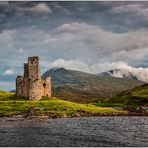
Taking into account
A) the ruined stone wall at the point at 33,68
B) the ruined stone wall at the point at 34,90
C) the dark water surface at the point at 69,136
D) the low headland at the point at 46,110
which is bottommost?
the dark water surface at the point at 69,136

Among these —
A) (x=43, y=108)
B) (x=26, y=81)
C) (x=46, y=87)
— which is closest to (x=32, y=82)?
(x=26, y=81)

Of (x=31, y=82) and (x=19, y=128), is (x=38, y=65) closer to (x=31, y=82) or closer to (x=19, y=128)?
(x=31, y=82)

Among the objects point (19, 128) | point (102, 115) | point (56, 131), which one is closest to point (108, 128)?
point (56, 131)

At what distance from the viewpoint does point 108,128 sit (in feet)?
260

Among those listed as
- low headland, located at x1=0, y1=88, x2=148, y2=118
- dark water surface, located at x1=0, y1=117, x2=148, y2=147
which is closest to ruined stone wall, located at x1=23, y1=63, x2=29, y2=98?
low headland, located at x1=0, y1=88, x2=148, y2=118

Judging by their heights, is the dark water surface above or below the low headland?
below

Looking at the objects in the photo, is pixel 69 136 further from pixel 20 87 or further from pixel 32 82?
pixel 20 87

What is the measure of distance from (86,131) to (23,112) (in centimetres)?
3897

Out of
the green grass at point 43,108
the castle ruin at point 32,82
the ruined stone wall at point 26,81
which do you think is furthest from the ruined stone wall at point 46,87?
the green grass at point 43,108

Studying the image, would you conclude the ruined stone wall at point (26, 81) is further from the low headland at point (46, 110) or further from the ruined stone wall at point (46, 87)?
the ruined stone wall at point (46, 87)

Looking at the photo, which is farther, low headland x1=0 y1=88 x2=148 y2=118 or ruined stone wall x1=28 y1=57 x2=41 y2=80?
ruined stone wall x1=28 y1=57 x2=41 y2=80

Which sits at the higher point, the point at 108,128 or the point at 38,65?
the point at 38,65

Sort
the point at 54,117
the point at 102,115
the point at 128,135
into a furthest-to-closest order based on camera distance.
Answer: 1. the point at 102,115
2. the point at 54,117
3. the point at 128,135

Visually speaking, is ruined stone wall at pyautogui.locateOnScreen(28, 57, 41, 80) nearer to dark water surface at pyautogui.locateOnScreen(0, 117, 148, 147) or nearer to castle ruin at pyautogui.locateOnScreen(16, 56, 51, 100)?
castle ruin at pyautogui.locateOnScreen(16, 56, 51, 100)
